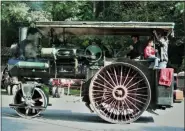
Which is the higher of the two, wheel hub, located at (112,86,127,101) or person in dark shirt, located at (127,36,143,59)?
person in dark shirt, located at (127,36,143,59)

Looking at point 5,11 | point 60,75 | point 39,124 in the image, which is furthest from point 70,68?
point 5,11

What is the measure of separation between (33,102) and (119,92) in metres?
2.19

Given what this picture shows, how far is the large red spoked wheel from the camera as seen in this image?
1141cm

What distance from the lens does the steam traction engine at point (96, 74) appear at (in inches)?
448

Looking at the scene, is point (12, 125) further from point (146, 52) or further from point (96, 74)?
point (146, 52)

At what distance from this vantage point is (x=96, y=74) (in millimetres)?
11523

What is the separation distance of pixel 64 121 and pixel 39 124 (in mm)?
966

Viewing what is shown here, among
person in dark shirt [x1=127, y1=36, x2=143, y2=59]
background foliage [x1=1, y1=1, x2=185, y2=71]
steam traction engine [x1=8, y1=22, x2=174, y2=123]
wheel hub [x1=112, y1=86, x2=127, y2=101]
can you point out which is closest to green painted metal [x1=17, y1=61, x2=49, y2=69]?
steam traction engine [x1=8, y1=22, x2=174, y2=123]

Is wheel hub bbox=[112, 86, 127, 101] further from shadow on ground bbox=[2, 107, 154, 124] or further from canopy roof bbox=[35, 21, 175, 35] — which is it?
canopy roof bbox=[35, 21, 175, 35]

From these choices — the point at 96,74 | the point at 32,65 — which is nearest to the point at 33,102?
the point at 32,65

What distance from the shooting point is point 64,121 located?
38.2ft

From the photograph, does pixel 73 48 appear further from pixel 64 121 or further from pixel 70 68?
pixel 64 121

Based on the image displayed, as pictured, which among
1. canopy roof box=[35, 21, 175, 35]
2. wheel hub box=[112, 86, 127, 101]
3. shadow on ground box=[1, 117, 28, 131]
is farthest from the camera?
wheel hub box=[112, 86, 127, 101]

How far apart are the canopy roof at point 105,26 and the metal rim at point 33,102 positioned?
5.35 ft
